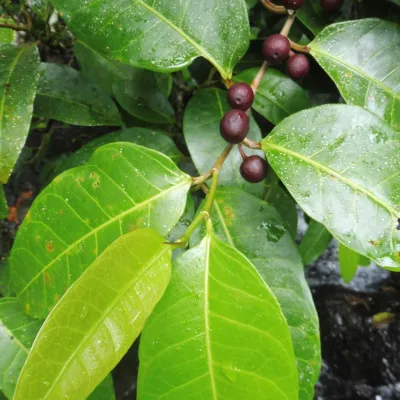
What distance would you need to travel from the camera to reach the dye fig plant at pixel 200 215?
567 mm

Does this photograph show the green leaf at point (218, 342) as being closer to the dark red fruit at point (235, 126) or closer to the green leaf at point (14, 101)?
the dark red fruit at point (235, 126)

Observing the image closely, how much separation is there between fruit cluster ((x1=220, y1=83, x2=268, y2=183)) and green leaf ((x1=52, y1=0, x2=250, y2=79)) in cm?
9

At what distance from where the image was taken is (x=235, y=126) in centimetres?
74

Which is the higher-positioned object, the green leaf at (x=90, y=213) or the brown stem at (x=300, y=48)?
the brown stem at (x=300, y=48)

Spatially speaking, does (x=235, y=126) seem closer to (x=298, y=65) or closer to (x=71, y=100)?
(x=298, y=65)

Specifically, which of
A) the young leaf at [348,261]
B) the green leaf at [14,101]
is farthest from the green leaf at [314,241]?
the green leaf at [14,101]

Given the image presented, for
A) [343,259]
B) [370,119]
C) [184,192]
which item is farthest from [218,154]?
[343,259]

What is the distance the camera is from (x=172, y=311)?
63 centimetres

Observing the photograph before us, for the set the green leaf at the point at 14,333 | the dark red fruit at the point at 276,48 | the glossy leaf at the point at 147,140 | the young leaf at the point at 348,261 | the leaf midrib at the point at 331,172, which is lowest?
the young leaf at the point at 348,261

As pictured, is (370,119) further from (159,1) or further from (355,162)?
(159,1)

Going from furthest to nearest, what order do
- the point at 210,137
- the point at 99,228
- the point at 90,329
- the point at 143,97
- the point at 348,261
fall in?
the point at 348,261, the point at 143,97, the point at 210,137, the point at 99,228, the point at 90,329

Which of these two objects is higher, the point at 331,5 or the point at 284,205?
the point at 331,5

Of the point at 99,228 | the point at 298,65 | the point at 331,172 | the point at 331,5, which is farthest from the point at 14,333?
the point at 331,5

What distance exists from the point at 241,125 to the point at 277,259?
0.25 m
